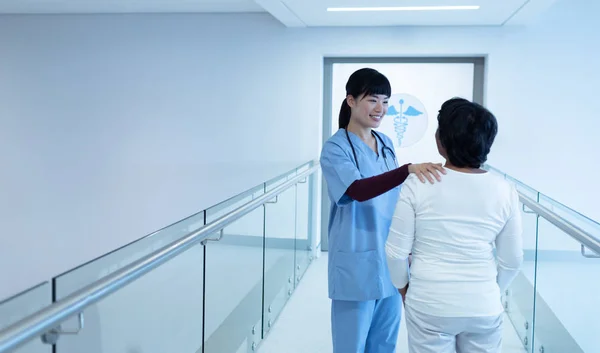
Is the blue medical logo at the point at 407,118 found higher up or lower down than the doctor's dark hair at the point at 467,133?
higher up

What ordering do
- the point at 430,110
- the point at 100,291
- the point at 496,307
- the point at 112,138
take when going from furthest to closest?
the point at 112,138, the point at 430,110, the point at 496,307, the point at 100,291

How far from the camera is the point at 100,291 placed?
1419 mm

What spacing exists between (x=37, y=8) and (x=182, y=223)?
5311mm

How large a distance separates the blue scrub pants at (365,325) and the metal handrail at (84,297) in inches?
24.5

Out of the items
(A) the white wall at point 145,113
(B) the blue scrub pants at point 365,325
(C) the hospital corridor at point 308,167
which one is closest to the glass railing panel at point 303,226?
(C) the hospital corridor at point 308,167

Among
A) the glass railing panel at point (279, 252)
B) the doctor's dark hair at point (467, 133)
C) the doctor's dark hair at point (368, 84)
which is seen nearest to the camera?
the doctor's dark hair at point (467, 133)

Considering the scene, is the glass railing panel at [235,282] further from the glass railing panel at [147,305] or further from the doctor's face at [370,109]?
the doctor's face at [370,109]

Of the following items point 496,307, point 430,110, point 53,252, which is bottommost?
point 53,252

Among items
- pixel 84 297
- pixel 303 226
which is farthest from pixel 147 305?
pixel 303 226

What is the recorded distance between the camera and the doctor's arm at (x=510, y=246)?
1655 millimetres

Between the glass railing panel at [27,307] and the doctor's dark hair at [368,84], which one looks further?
the doctor's dark hair at [368,84]

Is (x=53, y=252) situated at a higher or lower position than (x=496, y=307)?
lower

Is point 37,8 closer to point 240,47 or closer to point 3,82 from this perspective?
point 3,82

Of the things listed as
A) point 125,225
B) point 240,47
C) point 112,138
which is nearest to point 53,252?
point 125,225
